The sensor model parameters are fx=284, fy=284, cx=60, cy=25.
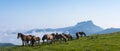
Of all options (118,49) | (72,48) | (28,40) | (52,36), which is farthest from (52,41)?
(118,49)

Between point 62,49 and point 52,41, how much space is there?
18.8 metres

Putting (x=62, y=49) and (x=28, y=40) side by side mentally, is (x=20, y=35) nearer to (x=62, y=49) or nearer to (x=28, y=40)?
(x=28, y=40)

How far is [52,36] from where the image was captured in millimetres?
81812

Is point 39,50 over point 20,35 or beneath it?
beneath

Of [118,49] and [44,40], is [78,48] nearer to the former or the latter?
[118,49]

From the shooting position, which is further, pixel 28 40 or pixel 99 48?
pixel 28 40

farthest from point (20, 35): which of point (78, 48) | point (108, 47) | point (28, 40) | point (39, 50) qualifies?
point (108, 47)

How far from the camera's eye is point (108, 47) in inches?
2522

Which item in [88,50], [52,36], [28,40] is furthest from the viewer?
[52,36]

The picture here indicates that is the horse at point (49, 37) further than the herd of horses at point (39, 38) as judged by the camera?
Yes

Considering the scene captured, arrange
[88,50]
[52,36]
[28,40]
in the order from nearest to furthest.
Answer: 1. [88,50]
2. [28,40]
3. [52,36]

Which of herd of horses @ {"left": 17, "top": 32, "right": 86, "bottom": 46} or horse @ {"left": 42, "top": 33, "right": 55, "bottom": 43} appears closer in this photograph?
herd of horses @ {"left": 17, "top": 32, "right": 86, "bottom": 46}

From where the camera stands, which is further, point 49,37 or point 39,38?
point 39,38

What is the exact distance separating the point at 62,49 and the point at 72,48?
2385 mm
